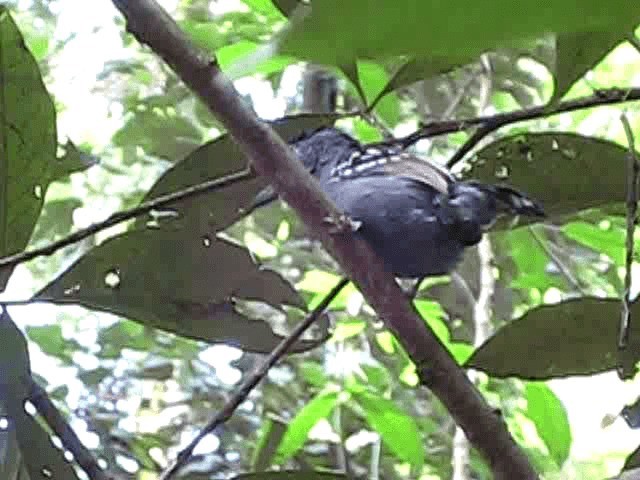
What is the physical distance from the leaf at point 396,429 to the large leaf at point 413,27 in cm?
122

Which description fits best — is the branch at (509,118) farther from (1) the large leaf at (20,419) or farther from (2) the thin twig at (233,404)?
(1) the large leaf at (20,419)

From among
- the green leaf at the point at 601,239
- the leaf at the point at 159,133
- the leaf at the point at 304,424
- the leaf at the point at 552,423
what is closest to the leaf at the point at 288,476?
the leaf at the point at 552,423

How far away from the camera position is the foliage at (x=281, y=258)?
0.53 m

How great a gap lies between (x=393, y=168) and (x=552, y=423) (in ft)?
0.97

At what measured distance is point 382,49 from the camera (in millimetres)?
121

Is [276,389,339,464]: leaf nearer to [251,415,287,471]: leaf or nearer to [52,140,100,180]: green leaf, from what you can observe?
[251,415,287,471]: leaf

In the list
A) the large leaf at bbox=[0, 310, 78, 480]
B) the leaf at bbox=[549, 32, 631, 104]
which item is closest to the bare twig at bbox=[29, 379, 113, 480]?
the large leaf at bbox=[0, 310, 78, 480]

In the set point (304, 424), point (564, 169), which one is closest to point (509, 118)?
point (564, 169)

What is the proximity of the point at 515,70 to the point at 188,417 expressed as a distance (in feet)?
2.69

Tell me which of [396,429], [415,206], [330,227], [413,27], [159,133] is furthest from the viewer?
[159,133]

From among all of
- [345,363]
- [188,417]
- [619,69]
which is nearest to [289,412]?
[188,417]

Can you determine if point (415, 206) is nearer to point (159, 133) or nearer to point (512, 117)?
point (512, 117)

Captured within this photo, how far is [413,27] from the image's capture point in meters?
0.12

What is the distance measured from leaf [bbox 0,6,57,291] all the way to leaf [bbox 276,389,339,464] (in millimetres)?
715
